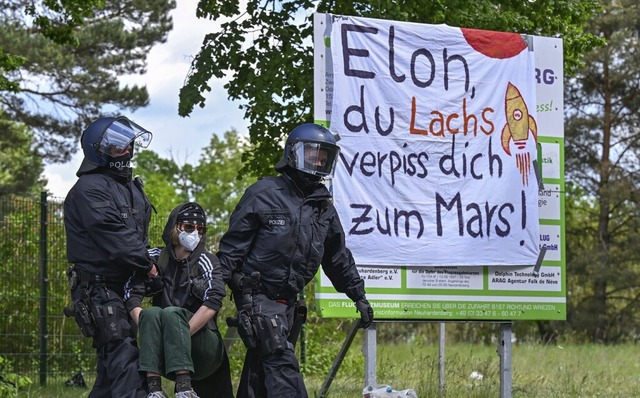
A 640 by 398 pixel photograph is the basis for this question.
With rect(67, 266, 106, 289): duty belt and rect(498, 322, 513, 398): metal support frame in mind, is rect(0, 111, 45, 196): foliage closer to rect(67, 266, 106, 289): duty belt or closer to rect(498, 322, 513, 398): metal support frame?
rect(498, 322, 513, 398): metal support frame

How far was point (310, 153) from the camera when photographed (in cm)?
734

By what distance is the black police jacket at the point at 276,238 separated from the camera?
7.09 metres

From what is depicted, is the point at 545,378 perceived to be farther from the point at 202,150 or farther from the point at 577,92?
the point at 202,150

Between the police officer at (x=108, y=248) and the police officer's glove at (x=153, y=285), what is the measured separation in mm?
60

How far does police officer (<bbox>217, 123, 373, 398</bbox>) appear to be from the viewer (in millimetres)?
6969

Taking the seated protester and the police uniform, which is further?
the police uniform

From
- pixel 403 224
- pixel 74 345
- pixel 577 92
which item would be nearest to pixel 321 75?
pixel 403 224

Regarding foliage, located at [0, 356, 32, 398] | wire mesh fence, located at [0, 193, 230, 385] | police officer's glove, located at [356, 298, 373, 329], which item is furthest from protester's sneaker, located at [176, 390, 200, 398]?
wire mesh fence, located at [0, 193, 230, 385]

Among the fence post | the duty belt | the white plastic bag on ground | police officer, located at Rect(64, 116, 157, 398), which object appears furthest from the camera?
the fence post

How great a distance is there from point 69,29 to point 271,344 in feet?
26.9

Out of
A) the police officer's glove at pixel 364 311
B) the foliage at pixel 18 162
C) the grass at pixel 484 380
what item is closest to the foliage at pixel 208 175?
the foliage at pixel 18 162

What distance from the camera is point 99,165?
23.0 feet

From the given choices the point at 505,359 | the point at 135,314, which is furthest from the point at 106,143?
the point at 505,359

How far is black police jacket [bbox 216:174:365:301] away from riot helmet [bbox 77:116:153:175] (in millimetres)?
840
